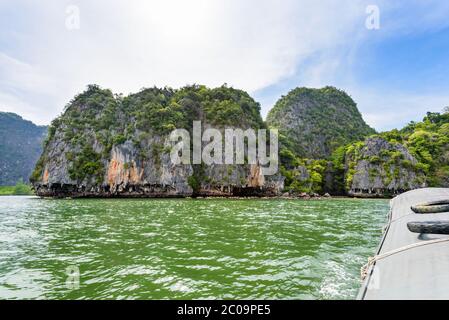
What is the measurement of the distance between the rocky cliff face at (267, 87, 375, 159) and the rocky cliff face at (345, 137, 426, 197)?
19141 mm

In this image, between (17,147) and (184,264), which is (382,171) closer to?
(184,264)

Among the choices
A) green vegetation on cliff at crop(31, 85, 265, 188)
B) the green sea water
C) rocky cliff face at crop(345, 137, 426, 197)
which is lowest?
the green sea water

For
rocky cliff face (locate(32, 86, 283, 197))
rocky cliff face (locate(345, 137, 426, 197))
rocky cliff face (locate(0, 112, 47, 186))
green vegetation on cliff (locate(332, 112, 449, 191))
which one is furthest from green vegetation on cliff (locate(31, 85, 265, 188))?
rocky cliff face (locate(0, 112, 47, 186))

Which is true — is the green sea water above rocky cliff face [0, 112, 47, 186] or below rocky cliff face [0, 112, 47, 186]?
below

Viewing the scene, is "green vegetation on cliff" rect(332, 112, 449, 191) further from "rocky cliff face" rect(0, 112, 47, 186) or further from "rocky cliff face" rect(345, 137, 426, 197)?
"rocky cliff face" rect(0, 112, 47, 186)

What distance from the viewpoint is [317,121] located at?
8775 centimetres

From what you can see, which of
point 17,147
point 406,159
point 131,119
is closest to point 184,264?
point 131,119

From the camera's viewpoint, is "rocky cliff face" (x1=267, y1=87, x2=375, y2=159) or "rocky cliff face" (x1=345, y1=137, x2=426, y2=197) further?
"rocky cliff face" (x1=267, y1=87, x2=375, y2=159)

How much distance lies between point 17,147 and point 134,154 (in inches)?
5135

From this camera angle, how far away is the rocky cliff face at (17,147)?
119812mm

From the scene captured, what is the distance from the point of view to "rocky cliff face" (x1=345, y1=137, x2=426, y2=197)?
4928cm

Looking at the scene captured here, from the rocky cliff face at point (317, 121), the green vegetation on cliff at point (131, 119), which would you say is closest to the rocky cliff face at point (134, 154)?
the green vegetation on cliff at point (131, 119)

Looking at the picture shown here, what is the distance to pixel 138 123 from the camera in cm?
5075
